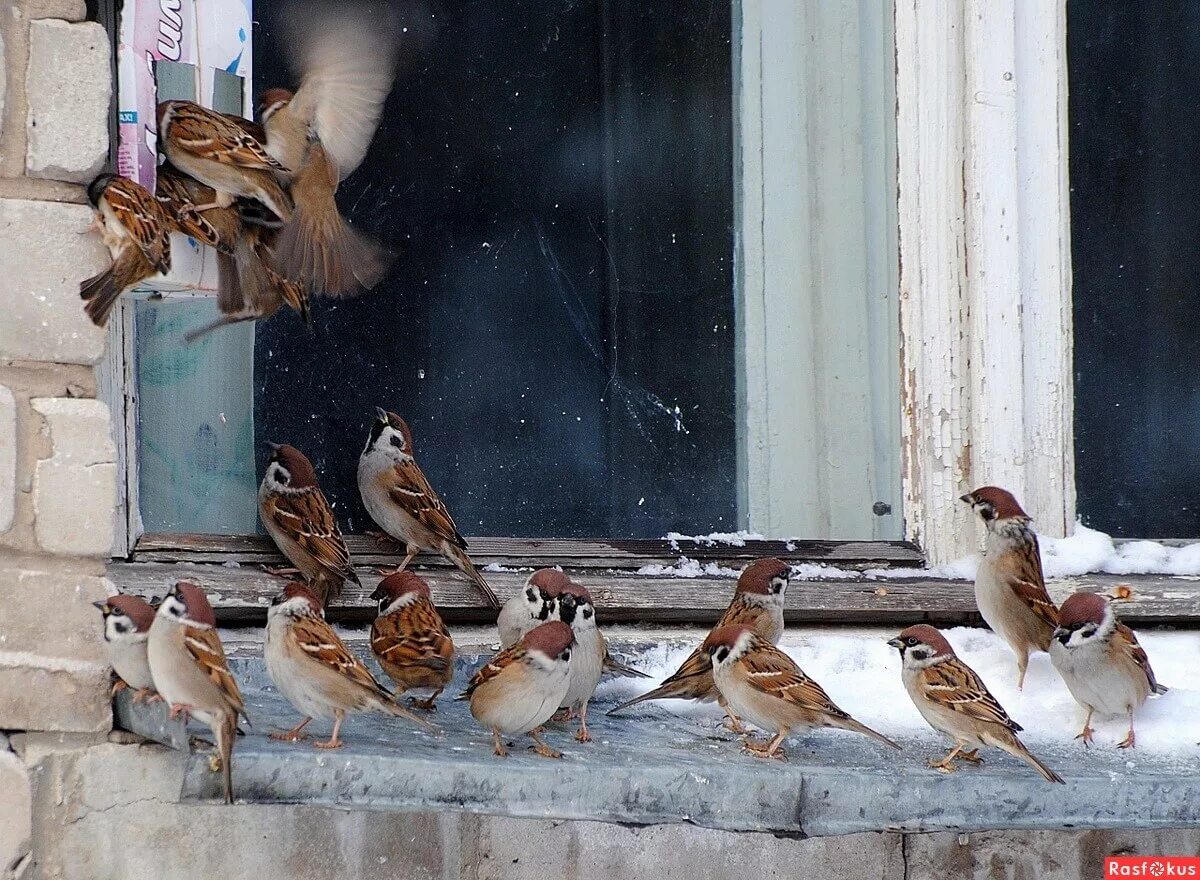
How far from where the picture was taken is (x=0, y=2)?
111 inches

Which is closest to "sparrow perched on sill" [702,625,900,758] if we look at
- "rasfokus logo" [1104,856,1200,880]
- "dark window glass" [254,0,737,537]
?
"rasfokus logo" [1104,856,1200,880]

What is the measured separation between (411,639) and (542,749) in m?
0.42

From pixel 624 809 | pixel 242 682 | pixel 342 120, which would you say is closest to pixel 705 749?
pixel 624 809

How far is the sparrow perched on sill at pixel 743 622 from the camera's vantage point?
10.8 ft

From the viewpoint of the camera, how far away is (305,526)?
3354 mm

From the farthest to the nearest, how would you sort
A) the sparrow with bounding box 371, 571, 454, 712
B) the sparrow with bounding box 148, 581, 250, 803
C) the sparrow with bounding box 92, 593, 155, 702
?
the sparrow with bounding box 371, 571, 454, 712 < the sparrow with bounding box 92, 593, 155, 702 < the sparrow with bounding box 148, 581, 250, 803

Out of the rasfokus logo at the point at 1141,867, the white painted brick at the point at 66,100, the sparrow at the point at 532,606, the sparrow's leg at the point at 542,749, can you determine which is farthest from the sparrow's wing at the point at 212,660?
the rasfokus logo at the point at 1141,867

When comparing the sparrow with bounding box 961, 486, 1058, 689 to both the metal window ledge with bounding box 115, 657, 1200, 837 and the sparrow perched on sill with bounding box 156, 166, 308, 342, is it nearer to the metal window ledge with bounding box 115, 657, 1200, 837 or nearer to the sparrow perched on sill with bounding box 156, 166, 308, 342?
the metal window ledge with bounding box 115, 657, 1200, 837

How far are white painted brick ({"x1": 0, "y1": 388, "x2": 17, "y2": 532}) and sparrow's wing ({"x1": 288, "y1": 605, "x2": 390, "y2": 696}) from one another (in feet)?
1.78

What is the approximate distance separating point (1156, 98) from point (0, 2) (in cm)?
301

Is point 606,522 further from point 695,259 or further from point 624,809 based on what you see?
point 624,809

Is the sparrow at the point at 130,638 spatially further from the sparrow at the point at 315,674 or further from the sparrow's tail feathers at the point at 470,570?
the sparrow's tail feathers at the point at 470,570

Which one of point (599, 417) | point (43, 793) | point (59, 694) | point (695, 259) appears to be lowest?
point (43, 793)

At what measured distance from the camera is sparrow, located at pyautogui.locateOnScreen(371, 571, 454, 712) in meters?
3.12
